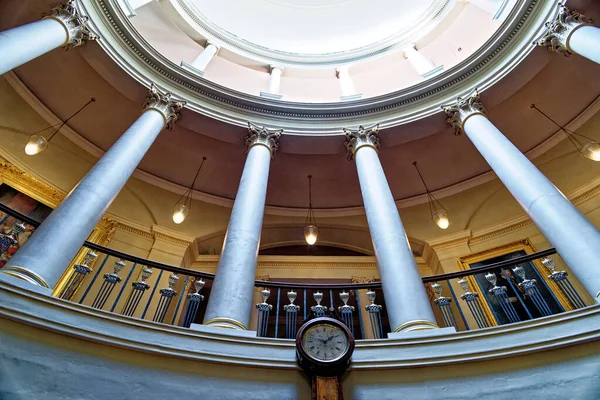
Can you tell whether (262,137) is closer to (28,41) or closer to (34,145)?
(28,41)

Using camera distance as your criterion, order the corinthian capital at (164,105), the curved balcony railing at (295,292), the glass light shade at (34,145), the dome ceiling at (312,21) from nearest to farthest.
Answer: the curved balcony railing at (295,292)
the glass light shade at (34,145)
the corinthian capital at (164,105)
the dome ceiling at (312,21)

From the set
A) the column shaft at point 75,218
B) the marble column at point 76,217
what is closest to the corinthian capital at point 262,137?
the marble column at point 76,217

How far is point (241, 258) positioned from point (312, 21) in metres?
12.2

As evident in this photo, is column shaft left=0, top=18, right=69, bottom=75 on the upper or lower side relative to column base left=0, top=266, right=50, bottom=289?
upper

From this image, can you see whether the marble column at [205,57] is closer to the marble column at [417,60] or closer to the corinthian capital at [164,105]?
the corinthian capital at [164,105]

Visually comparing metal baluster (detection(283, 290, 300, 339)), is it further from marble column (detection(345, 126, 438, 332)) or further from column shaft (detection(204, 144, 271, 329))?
marble column (detection(345, 126, 438, 332))

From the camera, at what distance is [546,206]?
5.00m

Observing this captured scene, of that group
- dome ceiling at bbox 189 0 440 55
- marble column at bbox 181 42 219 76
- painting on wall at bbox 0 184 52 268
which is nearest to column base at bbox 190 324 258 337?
painting on wall at bbox 0 184 52 268

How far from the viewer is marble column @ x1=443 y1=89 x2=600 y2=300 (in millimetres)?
4246

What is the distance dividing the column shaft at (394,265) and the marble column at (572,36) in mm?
3713

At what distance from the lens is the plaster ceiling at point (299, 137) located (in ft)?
26.2

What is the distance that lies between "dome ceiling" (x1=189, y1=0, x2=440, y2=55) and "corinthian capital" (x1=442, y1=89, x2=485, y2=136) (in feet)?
19.6

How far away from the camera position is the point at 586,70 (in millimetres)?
8367

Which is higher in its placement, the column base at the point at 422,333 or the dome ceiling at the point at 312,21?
the dome ceiling at the point at 312,21
